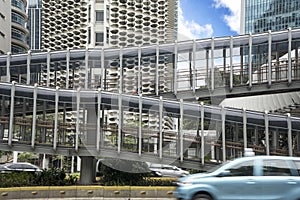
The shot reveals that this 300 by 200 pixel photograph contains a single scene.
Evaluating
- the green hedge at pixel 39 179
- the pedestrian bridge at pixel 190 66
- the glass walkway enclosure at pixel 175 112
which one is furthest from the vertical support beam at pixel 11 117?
the pedestrian bridge at pixel 190 66

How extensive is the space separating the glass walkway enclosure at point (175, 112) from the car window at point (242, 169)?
8.81 metres

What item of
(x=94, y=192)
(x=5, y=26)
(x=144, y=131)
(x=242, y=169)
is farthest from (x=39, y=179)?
(x=5, y=26)

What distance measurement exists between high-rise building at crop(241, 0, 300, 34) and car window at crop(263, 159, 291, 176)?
7621 cm

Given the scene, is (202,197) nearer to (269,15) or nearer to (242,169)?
(242,169)

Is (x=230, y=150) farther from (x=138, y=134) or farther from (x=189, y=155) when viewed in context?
(x=138, y=134)

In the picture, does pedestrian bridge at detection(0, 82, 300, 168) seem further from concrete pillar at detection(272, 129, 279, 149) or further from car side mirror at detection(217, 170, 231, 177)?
car side mirror at detection(217, 170, 231, 177)

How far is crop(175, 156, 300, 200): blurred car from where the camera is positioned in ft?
31.2

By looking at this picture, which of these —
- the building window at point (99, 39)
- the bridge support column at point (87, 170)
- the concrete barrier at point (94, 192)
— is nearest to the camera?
the concrete barrier at point (94, 192)

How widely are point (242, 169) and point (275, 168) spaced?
0.72 metres

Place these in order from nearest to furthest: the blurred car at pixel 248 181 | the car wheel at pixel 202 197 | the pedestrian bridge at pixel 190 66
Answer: the blurred car at pixel 248 181 → the car wheel at pixel 202 197 → the pedestrian bridge at pixel 190 66

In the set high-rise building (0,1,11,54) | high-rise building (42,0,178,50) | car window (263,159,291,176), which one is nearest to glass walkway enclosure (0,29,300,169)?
car window (263,159,291,176)

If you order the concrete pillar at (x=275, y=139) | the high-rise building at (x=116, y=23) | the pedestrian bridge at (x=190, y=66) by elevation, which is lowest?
the concrete pillar at (x=275, y=139)

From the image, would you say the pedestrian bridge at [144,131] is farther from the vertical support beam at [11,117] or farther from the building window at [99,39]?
the building window at [99,39]

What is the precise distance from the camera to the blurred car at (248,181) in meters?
9.51
